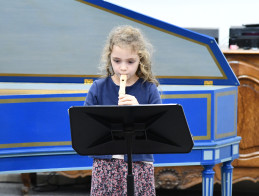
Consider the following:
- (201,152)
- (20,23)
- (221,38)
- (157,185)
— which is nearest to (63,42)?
(20,23)

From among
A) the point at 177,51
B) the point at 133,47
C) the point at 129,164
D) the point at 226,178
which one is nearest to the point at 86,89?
the point at 177,51

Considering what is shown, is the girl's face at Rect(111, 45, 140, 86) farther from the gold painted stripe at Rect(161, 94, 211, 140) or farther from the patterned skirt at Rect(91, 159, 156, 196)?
the gold painted stripe at Rect(161, 94, 211, 140)

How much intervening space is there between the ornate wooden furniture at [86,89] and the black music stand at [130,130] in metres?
1.10

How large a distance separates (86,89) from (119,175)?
4.04 ft

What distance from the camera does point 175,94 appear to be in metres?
3.00

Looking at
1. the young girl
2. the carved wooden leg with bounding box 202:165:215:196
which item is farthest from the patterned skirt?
the carved wooden leg with bounding box 202:165:215:196

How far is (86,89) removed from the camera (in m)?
3.16

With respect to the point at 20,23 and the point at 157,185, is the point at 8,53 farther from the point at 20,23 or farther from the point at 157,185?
the point at 157,185

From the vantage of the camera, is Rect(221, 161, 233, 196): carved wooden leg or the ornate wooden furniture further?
Rect(221, 161, 233, 196): carved wooden leg

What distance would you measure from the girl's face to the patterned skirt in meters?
0.32

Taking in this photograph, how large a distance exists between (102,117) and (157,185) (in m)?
2.17

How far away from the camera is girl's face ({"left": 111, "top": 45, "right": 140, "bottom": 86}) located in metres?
1.89

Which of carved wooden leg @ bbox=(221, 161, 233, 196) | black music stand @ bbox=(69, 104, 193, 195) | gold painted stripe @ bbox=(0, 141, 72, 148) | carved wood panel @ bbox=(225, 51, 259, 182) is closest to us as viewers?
black music stand @ bbox=(69, 104, 193, 195)

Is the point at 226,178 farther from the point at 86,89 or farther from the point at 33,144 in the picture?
the point at 33,144
